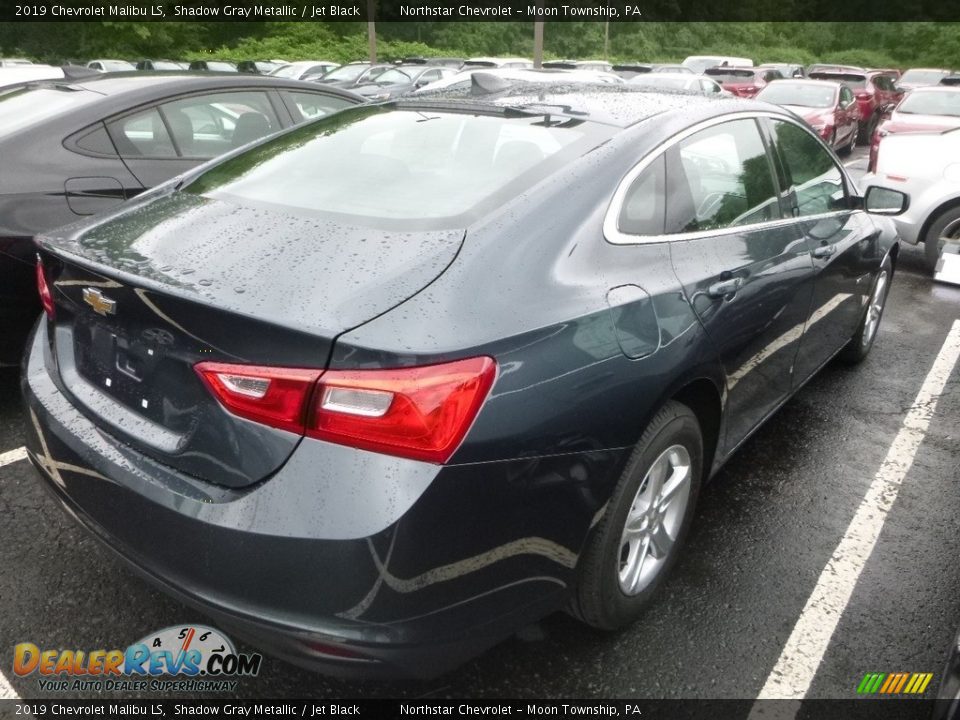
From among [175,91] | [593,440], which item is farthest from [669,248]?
[175,91]

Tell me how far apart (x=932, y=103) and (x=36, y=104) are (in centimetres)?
1140

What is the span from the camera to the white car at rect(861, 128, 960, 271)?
621 cm

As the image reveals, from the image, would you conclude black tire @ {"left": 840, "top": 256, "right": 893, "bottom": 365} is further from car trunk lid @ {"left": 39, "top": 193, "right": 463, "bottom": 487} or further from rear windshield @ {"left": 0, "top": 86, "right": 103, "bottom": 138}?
rear windshield @ {"left": 0, "top": 86, "right": 103, "bottom": 138}

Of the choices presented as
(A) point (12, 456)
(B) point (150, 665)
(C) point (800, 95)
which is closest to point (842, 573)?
(B) point (150, 665)

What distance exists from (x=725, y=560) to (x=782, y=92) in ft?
40.8

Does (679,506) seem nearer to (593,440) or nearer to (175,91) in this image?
(593,440)

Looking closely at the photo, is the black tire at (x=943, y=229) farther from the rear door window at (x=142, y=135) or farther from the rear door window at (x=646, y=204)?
the rear door window at (x=142, y=135)

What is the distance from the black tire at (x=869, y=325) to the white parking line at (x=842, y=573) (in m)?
0.44

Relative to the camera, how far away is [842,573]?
273 cm

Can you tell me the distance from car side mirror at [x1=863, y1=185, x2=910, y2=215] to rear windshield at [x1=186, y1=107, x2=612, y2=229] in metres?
2.24

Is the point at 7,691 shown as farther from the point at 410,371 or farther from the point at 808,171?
the point at 808,171

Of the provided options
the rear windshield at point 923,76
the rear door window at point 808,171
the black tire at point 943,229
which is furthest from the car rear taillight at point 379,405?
the rear windshield at point 923,76

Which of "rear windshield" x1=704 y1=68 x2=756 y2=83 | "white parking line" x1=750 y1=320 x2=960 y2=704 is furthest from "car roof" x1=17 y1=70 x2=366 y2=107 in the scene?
"rear windshield" x1=704 y1=68 x2=756 y2=83

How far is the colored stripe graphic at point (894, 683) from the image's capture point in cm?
223
